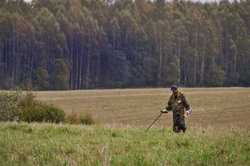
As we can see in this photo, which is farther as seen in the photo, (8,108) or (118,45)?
(118,45)

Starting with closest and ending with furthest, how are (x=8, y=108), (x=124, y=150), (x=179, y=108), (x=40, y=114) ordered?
(x=124, y=150) → (x=179, y=108) → (x=8, y=108) → (x=40, y=114)

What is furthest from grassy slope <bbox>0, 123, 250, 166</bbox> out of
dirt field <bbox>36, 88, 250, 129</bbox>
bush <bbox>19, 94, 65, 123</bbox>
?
dirt field <bbox>36, 88, 250, 129</bbox>

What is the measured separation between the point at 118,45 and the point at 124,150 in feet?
268

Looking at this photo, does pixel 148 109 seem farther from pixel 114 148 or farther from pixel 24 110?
pixel 114 148

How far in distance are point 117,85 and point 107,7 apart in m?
19.4

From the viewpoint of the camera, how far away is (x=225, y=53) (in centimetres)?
10262

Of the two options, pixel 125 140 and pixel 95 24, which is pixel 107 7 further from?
pixel 125 140

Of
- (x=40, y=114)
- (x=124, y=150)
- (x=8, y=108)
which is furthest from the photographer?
(x=40, y=114)

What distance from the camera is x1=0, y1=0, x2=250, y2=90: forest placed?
282 feet

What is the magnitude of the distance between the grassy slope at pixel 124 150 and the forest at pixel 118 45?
6669 cm

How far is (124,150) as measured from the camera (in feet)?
40.0

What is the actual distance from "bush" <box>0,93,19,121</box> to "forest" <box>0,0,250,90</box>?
52.8 meters

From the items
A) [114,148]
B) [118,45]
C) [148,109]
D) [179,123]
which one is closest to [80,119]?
[179,123]

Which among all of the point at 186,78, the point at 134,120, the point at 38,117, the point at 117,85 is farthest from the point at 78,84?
the point at 38,117
